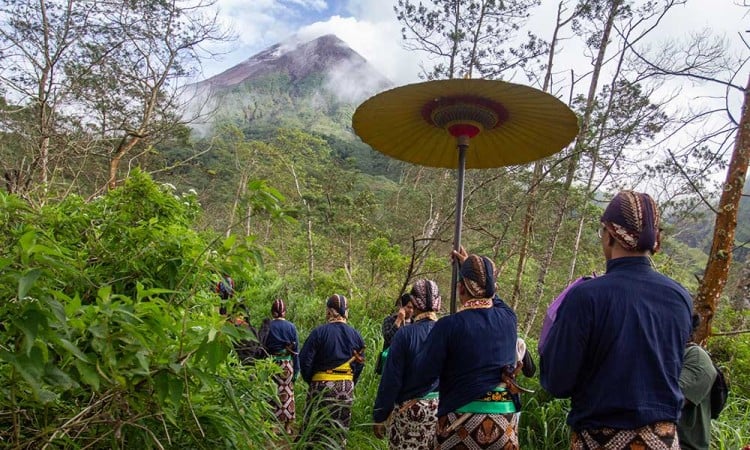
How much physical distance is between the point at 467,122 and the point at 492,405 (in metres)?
1.51

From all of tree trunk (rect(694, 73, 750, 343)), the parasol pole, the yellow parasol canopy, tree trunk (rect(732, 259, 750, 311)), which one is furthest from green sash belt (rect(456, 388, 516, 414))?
tree trunk (rect(732, 259, 750, 311))

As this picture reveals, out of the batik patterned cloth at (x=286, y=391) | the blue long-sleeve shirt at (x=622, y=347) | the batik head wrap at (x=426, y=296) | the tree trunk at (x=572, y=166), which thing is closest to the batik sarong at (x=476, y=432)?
the blue long-sleeve shirt at (x=622, y=347)

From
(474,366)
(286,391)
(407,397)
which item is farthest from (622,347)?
(286,391)

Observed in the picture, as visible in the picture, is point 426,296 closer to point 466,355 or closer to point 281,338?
point 466,355

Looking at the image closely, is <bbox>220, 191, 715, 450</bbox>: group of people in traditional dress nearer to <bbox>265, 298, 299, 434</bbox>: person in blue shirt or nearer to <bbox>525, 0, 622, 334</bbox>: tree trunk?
<bbox>265, 298, 299, 434</bbox>: person in blue shirt

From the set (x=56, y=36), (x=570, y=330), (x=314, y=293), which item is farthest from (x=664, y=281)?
(x=314, y=293)

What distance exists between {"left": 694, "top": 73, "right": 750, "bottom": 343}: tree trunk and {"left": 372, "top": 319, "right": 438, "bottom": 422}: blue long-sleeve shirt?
2668 mm

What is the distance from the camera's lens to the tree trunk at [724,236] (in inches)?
167

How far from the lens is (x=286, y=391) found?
522 centimetres

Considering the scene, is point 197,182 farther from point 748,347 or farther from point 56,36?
point 748,347

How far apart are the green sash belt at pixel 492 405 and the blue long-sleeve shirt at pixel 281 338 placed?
332 cm

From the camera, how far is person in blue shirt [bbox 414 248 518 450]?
2469mm

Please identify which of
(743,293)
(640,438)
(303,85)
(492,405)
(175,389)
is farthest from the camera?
(303,85)

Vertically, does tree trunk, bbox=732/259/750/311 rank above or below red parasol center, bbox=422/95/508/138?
below
